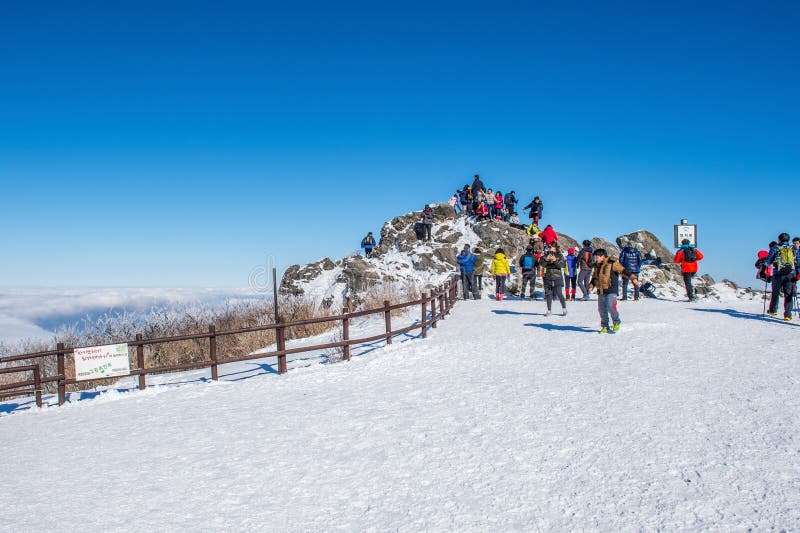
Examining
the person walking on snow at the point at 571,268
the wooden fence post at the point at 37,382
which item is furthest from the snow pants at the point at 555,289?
the wooden fence post at the point at 37,382

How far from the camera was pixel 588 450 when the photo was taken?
5.54m

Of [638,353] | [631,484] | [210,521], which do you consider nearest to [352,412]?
[210,521]

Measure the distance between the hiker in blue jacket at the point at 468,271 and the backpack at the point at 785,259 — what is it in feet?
33.3

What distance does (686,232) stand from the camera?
2261 centimetres

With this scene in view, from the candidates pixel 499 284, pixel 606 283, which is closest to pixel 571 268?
pixel 499 284

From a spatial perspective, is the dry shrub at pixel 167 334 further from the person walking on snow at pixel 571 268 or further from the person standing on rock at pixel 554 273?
the person walking on snow at pixel 571 268

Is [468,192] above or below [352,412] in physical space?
above

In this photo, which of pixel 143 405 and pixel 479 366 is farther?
pixel 479 366

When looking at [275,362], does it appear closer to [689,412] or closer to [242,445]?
[242,445]

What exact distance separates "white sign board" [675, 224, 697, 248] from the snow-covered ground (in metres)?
12.8

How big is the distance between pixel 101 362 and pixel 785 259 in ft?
51.2

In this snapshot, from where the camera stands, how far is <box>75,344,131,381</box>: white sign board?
10203 millimetres

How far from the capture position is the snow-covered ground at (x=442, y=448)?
4.55 m

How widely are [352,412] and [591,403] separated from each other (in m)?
3.28
